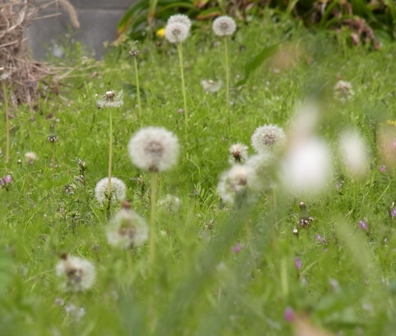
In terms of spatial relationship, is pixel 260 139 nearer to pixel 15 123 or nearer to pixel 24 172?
pixel 24 172

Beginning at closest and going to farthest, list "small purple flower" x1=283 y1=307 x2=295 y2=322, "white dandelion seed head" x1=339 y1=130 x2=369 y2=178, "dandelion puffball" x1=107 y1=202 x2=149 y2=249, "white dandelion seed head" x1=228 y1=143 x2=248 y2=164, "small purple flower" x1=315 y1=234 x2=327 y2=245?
"small purple flower" x1=283 y1=307 x2=295 y2=322, "dandelion puffball" x1=107 y1=202 x2=149 y2=249, "white dandelion seed head" x1=228 y1=143 x2=248 y2=164, "small purple flower" x1=315 y1=234 x2=327 y2=245, "white dandelion seed head" x1=339 y1=130 x2=369 y2=178

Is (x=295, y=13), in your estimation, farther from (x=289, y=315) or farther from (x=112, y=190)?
(x=289, y=315)

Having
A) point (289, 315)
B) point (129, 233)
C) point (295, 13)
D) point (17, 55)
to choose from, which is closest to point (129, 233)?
point (129, 233)

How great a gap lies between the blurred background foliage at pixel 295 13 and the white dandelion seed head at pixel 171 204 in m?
4.17

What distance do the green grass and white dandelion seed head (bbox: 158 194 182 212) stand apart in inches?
1.1

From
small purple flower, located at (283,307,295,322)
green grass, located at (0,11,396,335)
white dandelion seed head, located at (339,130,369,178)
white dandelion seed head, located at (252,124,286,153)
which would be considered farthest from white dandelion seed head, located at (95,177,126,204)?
small purple flower, located at (283,307,295,322)

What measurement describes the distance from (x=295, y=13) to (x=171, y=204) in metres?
4.99

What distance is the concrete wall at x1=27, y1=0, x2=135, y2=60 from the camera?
24.0ft

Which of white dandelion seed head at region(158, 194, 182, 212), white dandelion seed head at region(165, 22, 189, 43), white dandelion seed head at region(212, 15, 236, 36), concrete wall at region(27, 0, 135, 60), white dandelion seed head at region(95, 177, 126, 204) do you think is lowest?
concrete wall at region(27, 0, 135, 60)

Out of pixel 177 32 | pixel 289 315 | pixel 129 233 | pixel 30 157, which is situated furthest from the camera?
pixel 177 32

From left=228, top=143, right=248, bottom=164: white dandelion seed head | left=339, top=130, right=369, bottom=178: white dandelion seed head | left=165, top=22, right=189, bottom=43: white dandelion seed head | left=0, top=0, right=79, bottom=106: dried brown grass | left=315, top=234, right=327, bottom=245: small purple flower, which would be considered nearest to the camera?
left=228, top=143, right=248, bottom=164: white dandelion seed head

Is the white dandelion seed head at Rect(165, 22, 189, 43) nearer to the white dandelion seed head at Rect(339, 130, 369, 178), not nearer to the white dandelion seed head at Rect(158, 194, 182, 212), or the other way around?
the white dandelion seed head at Rect(339, 130, 369, 178)

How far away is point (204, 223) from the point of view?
2.68m

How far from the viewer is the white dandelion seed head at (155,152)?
5.86 ft
